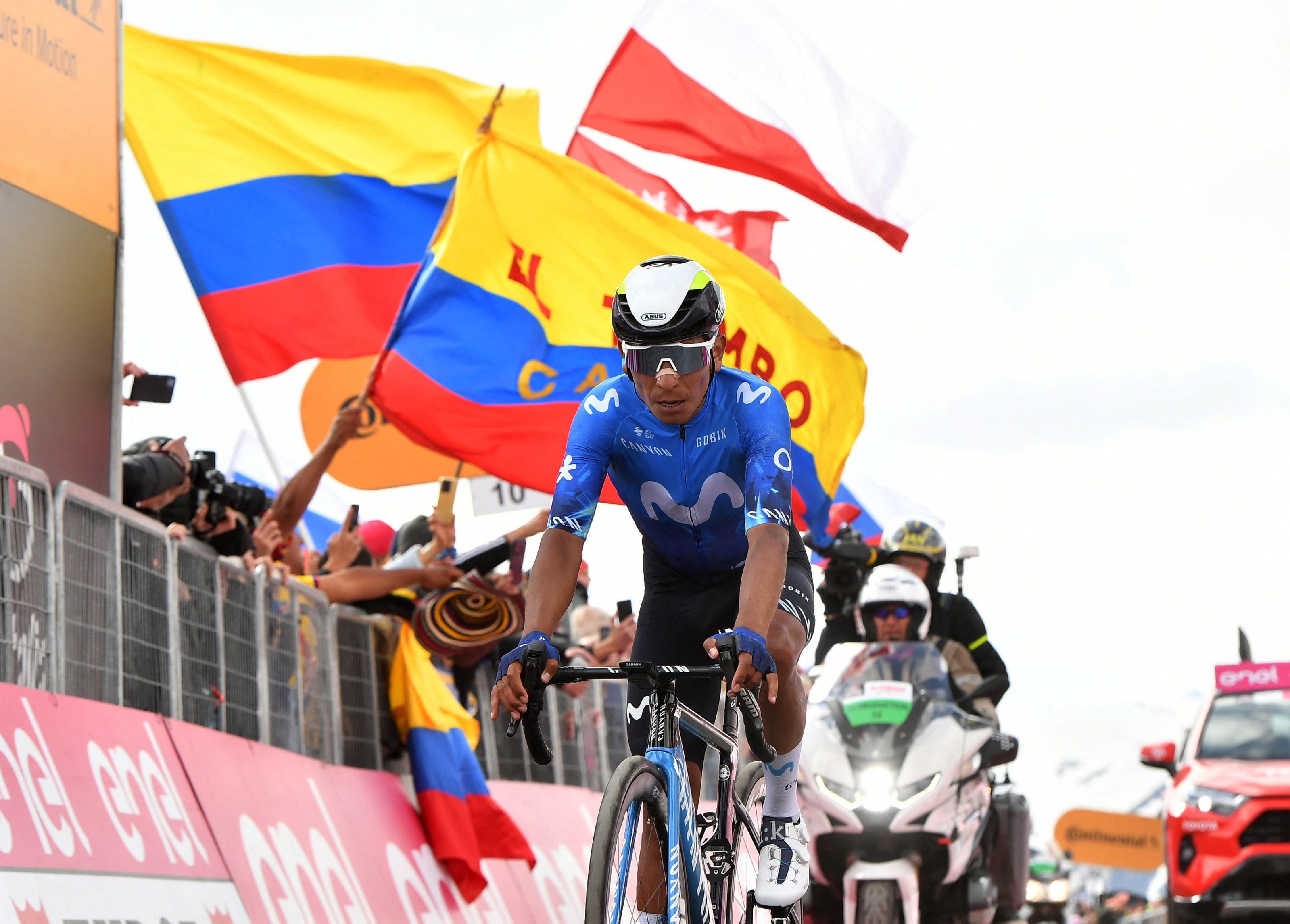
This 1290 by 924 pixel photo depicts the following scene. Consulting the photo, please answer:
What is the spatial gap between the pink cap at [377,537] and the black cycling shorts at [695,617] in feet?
18.2

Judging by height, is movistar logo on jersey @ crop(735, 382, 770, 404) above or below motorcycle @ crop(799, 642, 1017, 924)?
above

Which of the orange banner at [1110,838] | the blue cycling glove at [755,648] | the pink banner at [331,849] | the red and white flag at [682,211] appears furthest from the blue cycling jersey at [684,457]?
the orange banner at [1110,838]

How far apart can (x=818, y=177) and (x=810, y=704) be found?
5.50m

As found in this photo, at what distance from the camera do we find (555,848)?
10.4m

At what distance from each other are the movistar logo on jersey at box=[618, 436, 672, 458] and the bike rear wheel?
1068mm

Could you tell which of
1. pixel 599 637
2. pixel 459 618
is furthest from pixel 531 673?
pixel 599 637

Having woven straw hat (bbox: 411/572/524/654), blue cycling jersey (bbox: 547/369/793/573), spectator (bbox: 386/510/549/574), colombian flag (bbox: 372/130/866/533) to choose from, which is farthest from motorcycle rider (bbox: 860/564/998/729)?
blue cycling jersey (bbox: 547/369/793/573)

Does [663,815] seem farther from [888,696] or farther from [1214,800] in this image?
[1214,800]

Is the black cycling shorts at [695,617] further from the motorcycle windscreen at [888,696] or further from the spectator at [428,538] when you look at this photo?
the spectator at [428,538]

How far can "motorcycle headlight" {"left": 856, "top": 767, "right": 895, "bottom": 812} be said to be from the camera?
8.34 m

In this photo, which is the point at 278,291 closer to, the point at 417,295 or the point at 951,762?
the point at 417,295

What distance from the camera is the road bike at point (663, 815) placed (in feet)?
13.7

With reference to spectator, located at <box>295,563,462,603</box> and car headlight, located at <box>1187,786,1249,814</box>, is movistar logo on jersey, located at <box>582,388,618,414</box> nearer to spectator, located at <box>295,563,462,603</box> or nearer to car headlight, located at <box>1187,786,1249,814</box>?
spectator, located at <box>295,563,462,603</box>

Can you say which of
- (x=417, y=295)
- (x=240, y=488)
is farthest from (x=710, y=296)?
(x=417, y=295)
